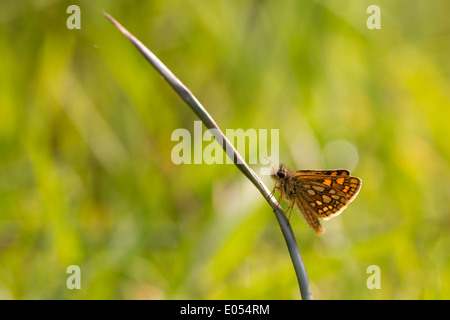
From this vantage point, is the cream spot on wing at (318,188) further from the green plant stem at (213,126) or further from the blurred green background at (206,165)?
the green plant stem at (213,126)

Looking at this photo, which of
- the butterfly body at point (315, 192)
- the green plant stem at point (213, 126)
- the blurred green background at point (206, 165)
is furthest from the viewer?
the blurred green background at point (206, 165)

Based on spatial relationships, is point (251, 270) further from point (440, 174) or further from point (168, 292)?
point (440, 174)

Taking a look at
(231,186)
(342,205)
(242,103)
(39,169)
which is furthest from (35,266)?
(242,103)

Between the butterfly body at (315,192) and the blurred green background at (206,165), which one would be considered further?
the blurred green background at (206,165)

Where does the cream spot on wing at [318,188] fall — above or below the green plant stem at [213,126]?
above

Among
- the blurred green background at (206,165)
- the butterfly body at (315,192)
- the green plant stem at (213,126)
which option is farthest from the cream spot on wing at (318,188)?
the green plant stem at (213,126)

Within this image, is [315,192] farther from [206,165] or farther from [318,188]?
[206,165]
